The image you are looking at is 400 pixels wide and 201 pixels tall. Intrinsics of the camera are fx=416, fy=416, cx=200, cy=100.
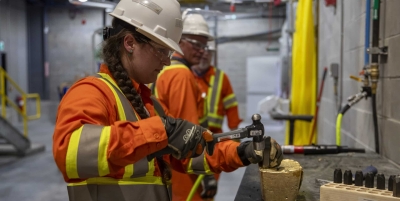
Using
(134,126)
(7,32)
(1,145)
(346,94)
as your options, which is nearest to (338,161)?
(346,94)

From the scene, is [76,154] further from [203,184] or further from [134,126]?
[203,184]

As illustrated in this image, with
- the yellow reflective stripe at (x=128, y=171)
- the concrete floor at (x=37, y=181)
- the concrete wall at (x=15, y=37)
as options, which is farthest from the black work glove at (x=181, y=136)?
the concrete wall at (x=15, y=37)

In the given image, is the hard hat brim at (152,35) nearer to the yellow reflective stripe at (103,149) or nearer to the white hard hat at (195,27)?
the yellow reflective stripe at (103,149)

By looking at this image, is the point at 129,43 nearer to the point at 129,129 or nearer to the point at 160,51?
the point at 160,51

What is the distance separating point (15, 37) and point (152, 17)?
10987 mm

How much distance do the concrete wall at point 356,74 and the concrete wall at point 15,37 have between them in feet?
29.5

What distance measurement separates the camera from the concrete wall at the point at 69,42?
11938mm

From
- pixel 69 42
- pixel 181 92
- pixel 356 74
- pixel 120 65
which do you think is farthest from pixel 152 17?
pixel 69 42

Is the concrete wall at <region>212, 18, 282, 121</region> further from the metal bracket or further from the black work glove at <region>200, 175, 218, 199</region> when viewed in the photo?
the metal bracket

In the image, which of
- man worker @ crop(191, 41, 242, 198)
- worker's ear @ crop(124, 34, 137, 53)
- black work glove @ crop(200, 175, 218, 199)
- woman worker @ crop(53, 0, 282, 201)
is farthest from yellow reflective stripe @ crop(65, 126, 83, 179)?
man worker @ crop(191, 41, 242, 198)

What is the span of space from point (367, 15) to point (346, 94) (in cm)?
88

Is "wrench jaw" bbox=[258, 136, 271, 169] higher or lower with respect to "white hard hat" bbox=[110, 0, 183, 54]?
lower

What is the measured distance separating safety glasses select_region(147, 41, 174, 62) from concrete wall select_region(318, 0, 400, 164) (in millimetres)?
1071

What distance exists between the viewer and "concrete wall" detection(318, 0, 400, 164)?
195cm
